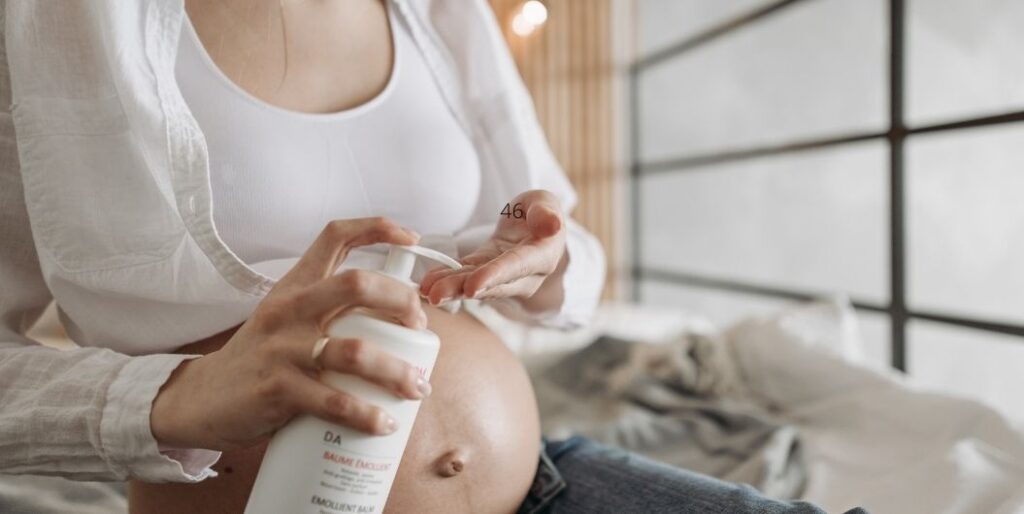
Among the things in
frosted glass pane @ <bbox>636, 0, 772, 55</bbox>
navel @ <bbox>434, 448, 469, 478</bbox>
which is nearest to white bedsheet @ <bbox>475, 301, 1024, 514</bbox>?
navel @ <bbox>434, 448, 469, 478</bbox>

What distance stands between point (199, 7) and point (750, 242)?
7.18 ft

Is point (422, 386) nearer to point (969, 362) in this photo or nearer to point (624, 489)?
point (624, 489)

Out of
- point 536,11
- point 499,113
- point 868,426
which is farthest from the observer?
point 536,11

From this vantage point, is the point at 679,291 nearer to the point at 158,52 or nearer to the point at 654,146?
the point at 654,146

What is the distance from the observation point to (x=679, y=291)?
307 centimetres

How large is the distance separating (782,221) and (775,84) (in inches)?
15.6

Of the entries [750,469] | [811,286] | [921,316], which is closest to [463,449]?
[750,469]

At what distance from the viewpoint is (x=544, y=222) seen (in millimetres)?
630

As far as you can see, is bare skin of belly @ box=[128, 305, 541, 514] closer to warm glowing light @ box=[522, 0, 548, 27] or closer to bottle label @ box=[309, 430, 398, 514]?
bottle label @ box=[309, 430, 398, 514]

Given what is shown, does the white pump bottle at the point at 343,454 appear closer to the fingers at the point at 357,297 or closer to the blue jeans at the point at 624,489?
the fingers at the point at 357,297

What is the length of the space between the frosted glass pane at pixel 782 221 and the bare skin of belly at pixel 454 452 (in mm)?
1322

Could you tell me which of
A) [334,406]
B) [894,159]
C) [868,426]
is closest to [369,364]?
[334,406]

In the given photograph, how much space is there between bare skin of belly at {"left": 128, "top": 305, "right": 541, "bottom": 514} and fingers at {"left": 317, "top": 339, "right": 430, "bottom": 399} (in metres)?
0.20

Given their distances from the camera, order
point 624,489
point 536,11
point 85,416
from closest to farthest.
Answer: point 85,416 < point 624,489 < point 536,11
